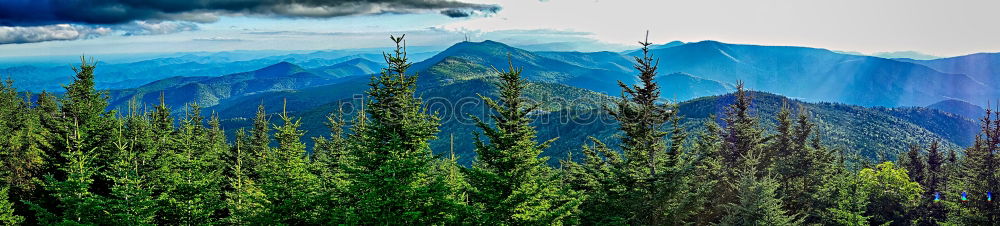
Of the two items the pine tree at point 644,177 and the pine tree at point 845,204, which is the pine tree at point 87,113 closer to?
the pine tree at point 644,177

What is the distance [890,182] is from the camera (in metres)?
50.2

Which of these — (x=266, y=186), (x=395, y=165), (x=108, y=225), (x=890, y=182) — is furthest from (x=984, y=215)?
(x=108, y=225)

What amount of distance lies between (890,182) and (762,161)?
19236mm

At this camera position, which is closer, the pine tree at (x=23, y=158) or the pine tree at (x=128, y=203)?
the pine tree at (x=128, y=203)

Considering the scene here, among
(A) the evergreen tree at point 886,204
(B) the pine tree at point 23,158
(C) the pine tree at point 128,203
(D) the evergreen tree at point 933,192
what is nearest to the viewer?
(C) the pine tree at point 128,203

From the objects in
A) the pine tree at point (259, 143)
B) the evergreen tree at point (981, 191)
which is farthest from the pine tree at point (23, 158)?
the evergreen tree at point (981, 191)

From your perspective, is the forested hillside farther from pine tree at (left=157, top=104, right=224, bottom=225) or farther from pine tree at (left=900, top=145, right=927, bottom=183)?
pine tree at (left=900, top=145, right=927, bottom=183)

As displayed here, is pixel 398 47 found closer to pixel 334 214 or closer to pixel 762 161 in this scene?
pixel 334 214

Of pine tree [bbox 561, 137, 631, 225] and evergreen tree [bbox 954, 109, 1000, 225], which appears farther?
evergreen tree [bbox 954, 109, 1000, 225]

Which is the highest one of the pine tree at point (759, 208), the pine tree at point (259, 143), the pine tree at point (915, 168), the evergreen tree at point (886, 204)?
the pine tree at point (759, 208)

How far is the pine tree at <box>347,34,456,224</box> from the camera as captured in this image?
89.8 feet

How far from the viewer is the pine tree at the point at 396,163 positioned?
27.4 metres

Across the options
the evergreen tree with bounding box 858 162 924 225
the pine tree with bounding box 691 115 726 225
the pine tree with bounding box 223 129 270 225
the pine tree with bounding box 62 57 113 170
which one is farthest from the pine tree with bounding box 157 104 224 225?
the evergreen tree with bounding box 858 162 924 225

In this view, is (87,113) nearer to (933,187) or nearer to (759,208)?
(759,208)
